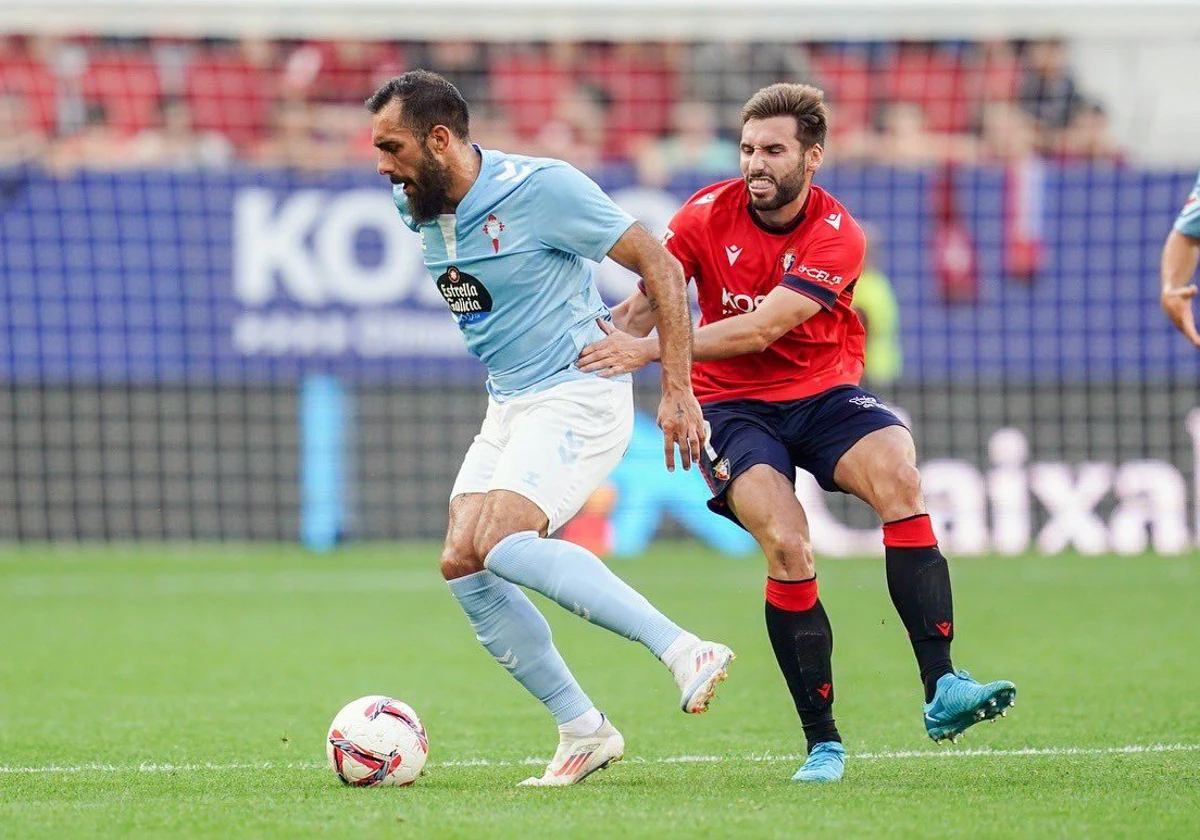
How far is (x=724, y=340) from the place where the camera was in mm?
6449

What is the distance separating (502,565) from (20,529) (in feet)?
34.2

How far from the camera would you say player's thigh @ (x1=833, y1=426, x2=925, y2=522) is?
646 cm

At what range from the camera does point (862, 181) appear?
15.4 metres

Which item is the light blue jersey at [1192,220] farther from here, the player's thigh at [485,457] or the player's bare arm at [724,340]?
the player's thigh at [485,457]

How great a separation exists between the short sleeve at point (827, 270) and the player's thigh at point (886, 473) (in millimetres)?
507

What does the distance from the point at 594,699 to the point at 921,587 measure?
96.8 inches

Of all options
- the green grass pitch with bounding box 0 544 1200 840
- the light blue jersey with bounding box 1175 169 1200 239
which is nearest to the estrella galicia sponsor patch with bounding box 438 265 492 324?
the green grass pitch with bounding box 0 544 1200 840

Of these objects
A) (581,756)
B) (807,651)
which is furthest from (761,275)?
(581,756)

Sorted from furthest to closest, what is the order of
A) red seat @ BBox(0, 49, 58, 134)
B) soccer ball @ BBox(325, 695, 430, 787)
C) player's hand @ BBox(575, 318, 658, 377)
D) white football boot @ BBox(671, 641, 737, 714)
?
1. red seat @ BBox(0, 49, 58, 134)
2. player's hand @ BBox(575, 318, 658, 377)
3. soccer ball @ BBox(325, 695, 430, 787)
4. white football boot @ BBox(671, 641, 737, 714)

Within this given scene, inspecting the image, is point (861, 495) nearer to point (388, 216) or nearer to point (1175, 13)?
point (388, 216)

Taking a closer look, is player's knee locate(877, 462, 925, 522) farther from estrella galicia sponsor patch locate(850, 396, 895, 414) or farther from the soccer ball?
the soccer ball

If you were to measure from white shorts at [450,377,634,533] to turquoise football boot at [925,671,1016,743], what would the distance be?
136cm

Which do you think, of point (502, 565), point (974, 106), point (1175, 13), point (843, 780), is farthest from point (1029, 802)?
point (974, 106)

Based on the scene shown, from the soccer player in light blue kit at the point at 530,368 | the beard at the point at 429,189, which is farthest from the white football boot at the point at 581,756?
the beard at the point at 429,189
